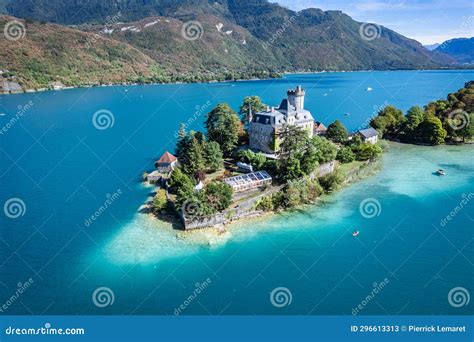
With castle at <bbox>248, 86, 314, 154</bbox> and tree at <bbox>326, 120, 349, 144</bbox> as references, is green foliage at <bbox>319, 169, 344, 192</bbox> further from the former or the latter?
tree at <bbox>326, 120, 349, 144</bbox>

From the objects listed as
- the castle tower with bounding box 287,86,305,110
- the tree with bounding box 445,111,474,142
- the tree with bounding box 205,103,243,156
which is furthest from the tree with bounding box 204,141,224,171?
the tree with bounding box 445,111,474,142

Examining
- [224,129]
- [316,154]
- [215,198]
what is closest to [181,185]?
[215,198]

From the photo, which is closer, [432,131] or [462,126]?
[432,131]

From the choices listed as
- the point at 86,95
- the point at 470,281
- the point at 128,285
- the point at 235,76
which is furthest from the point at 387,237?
the point at 235,76

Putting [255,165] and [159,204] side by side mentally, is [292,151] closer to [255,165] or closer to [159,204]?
[255,165]

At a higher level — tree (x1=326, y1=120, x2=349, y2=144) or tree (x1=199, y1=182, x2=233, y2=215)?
tree (x1=326, y1=120, x2=349, y2=144)
